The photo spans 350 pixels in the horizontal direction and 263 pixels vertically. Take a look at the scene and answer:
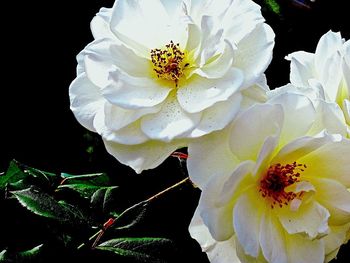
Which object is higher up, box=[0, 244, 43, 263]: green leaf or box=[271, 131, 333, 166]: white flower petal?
box=[271, 131, 333, 166]: white flower petal

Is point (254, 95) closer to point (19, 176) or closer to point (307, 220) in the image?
point (307, 220)

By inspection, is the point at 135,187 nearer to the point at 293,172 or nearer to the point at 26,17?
the point at 293,172

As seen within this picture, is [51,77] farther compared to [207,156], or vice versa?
[51,77]

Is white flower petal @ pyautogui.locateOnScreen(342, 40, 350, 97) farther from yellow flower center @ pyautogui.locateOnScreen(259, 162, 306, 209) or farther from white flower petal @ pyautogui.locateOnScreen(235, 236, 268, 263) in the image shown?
white flower petal @ pyautogui.locateOnScreen(235, 236, 268, 263)

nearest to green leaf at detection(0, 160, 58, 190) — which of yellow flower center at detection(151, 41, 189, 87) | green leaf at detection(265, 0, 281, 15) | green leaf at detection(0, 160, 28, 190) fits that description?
green leaf at detection(0, 160, 28, 190)

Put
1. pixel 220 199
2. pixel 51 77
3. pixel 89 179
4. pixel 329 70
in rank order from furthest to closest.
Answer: pixel 51 77 < pixel 89 179 < pixel 329 70 < pixel 220 199

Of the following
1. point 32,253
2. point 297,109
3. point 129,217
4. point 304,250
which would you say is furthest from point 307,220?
point 32,253

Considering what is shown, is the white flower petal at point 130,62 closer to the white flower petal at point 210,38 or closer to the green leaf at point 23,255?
the white flower petal at point 210,38

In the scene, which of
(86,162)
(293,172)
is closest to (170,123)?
(293,172)
